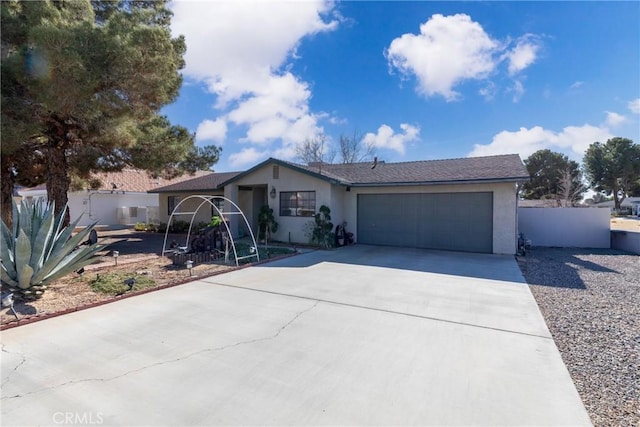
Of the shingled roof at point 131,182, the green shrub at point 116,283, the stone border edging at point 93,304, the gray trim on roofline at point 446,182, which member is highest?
the shingled roof at point 131,182

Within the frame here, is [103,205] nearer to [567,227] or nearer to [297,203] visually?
[297,203]

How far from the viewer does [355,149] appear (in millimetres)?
33281

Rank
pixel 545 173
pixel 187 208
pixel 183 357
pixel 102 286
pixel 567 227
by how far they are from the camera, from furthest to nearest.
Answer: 1. pixel 545 173
2. pixel 187 208
3. pixel 567 227
4. pixel 102 286
5. pixel 183 357

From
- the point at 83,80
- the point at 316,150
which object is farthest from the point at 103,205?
the point at 316,150

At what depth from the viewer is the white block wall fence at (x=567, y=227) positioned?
12789 mm

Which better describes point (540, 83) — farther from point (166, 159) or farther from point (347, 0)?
point (166, 159)

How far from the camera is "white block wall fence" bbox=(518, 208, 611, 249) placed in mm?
12789

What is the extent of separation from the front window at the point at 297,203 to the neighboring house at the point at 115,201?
36.9 ft

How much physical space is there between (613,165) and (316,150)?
3499 cm

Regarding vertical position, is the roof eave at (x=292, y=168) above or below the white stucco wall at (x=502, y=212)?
above

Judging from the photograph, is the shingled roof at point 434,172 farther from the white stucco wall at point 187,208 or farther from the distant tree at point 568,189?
the distant tree at point 568,189

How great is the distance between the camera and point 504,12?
991cm

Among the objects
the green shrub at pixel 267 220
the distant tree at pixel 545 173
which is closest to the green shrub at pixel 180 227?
the green shrub at pixel 267 220

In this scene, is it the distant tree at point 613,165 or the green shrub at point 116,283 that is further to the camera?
the distant tree at point 613,165
